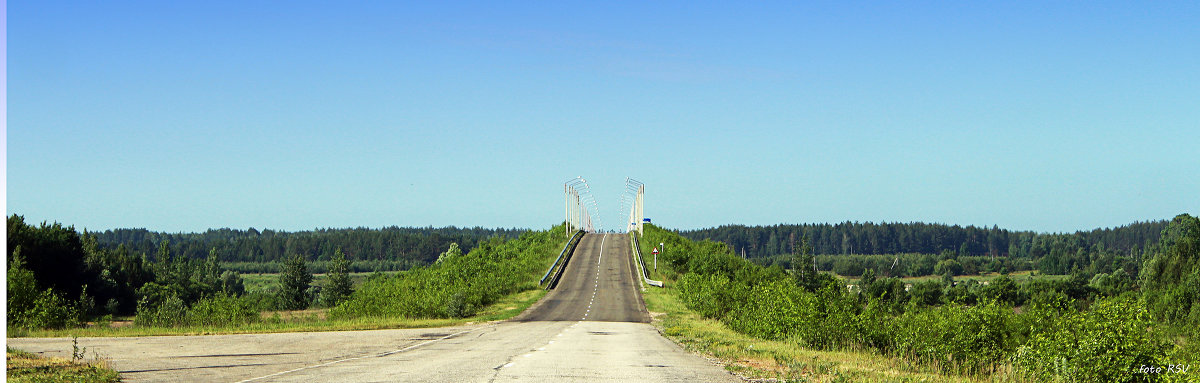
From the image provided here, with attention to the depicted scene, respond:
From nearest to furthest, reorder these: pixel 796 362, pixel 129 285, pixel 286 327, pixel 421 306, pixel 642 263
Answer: pixel 796 362 → pixel 286 327 → pixel 421 306 → pixel 642 263 → pixel 129 285

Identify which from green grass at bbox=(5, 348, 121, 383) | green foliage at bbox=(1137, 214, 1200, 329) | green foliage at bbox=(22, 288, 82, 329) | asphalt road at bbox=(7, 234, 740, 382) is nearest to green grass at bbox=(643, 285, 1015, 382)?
asphalt road at bbox=(7, 234, 740, 382)

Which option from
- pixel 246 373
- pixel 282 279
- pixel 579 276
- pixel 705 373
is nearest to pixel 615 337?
pixel 705 373

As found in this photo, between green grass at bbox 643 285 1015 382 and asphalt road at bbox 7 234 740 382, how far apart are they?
0.96 meters

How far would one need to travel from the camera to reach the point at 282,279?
412 ft

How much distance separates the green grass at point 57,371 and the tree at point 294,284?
106594mm

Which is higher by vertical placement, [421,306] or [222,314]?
[421,306]

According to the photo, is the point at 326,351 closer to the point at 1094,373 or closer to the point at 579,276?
the point at 1094,373

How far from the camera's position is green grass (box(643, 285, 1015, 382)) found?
63.2ft

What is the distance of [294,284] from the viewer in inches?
4929

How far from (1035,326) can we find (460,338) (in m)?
19.9

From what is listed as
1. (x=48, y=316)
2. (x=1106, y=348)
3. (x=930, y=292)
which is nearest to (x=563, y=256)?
(x=48, y=316)

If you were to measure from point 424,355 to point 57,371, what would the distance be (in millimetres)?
8907

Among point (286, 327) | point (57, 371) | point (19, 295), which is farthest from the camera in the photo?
point (19, 295)

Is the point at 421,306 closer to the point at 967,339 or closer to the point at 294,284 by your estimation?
the point at 967,339
